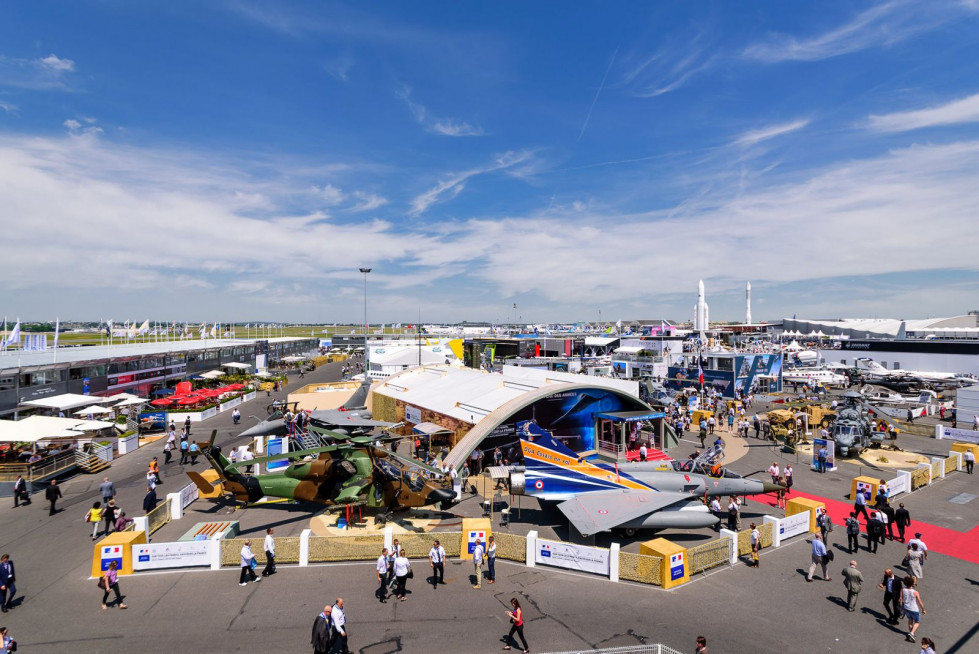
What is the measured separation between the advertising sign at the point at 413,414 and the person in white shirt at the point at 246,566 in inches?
653

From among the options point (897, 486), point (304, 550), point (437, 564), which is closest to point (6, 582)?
point (304, 550)

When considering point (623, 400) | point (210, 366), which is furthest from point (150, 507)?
point (210, 366)

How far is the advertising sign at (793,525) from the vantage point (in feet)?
55.5

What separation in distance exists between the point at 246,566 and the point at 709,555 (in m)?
14.0

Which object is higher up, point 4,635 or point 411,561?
point 4,635

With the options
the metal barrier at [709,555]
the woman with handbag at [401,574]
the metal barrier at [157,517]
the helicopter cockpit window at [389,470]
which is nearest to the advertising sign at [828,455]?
the metal barrier at [709,555]

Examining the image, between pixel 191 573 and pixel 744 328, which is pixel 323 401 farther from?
pixel 744 328

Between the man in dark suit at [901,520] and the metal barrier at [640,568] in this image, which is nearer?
the metal barrier at [640,568]

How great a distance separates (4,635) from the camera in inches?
377

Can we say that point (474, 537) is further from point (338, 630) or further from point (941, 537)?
point (941, 537)

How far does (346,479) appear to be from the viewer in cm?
1938

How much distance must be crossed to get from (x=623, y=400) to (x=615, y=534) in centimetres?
1281

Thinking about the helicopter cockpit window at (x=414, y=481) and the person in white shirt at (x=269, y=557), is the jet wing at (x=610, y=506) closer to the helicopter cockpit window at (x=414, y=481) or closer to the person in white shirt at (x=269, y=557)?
the helicopter cockpit window at (x=414, y=481)

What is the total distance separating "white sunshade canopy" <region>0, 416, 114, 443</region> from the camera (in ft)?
74.9
